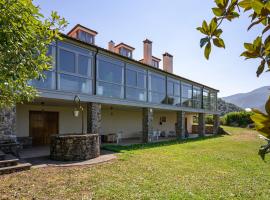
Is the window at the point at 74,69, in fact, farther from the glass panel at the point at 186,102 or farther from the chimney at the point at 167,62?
the chimney at the point at 167,62

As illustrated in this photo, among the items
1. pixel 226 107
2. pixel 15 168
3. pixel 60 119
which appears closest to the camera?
pixel 15 168

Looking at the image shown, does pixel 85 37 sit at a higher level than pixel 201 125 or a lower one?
higher

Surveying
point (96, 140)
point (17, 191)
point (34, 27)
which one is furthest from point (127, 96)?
point (34, 27)

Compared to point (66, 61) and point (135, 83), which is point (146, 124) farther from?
point (66, 61)

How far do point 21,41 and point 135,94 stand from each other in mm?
13164

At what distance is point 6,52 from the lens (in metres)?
3.22

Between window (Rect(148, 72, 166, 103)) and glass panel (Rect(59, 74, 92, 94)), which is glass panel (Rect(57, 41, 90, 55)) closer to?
glass panel (Rect(59, 74, 92, 94))

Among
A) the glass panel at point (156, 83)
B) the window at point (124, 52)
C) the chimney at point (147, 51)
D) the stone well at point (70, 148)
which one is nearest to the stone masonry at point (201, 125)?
the glass panel at point (156, 83)

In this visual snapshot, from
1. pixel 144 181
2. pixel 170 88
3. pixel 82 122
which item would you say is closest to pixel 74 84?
pixel 82 122

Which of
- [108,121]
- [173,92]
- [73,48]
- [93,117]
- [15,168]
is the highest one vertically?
[73,48]

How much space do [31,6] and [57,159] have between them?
8261 millimetres

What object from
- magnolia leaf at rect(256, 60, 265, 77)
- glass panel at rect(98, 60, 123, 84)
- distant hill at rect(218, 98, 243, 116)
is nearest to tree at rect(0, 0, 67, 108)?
magnolia leaf at rect(256, 60, 265, 77)

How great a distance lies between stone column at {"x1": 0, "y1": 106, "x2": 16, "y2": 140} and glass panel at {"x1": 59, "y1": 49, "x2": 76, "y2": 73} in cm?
313

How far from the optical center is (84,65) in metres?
13.1
